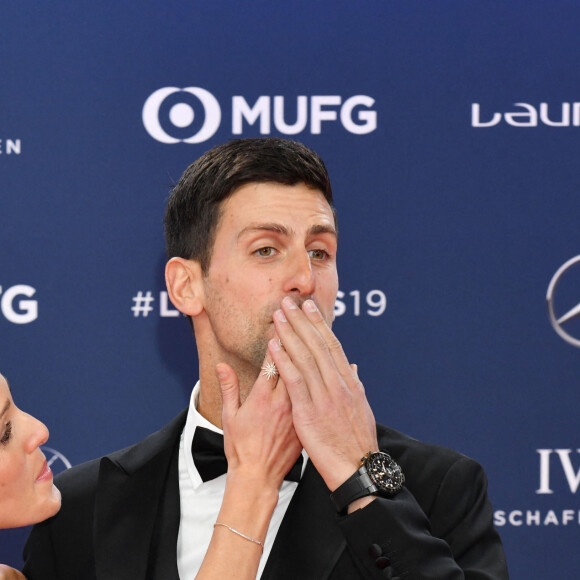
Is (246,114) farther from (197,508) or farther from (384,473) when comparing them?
(384,473)

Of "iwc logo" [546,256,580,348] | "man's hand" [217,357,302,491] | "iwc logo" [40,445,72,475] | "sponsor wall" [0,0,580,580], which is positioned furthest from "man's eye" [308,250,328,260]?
"iwc logo" [40,445,72,475]

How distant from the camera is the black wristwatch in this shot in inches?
79.9

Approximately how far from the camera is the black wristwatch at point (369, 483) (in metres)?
2.03

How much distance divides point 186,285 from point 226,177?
34 cm

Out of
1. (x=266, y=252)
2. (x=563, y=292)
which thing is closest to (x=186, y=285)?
(x=266, y=252)

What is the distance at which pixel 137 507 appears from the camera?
245 cm

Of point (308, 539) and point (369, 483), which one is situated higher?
point (369, 483)

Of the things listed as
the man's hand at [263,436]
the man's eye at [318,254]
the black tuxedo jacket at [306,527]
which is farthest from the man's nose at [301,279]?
the black tuxedo jacket at [306,527]

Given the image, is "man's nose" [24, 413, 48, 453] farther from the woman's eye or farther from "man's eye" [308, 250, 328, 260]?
"man's eye" [308, 250, 328, 260]

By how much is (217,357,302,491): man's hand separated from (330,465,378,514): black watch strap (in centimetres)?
23

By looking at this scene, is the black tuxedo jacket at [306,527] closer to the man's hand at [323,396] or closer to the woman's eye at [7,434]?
→ the man's hand at [323,396]

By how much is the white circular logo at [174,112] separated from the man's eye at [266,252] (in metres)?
0.93

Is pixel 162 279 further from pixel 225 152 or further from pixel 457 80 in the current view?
pixel 457 80

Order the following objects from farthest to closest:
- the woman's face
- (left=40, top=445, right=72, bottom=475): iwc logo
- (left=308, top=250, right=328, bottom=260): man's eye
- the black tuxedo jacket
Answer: (left=40, top=445, right=72, bottom=475): iwc logo, (left=308, top=250, right=328, bottom=260): man's eye, the woman's face, the black tuxedo jacket
